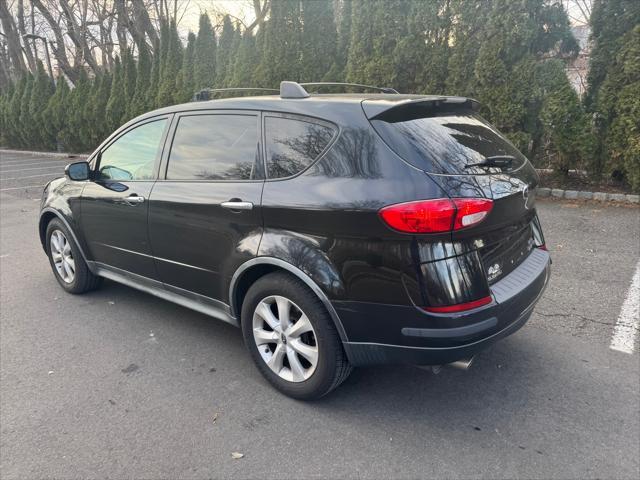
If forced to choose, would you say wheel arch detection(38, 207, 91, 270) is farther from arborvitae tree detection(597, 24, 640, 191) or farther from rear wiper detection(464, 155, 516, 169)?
arborvitae tree detection(597, 24, 640, 191)

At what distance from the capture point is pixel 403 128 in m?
2.52

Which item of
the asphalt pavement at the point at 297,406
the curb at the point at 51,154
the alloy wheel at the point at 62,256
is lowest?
the curb at the point at 51,154

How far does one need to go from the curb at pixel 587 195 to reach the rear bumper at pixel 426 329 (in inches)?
231

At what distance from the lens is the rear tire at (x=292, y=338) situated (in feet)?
8.54

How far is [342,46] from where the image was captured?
10.8 m

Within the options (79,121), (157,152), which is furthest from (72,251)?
(79,121)

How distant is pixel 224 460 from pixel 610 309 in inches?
125

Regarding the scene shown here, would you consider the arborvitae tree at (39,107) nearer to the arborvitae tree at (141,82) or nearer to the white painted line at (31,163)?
the white painted line at (31,163)

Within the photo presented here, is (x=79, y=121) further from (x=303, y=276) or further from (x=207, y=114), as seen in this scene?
(x=303, y=276)

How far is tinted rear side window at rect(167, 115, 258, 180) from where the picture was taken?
2.98 metres

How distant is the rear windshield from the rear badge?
0.49 meters

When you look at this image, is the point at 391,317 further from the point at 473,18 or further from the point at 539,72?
the point at 473,18

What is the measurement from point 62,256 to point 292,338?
9.70ft

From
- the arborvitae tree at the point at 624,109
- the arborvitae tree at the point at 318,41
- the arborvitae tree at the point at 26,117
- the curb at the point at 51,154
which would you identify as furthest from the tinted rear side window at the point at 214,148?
the arborvitae tree at the point at 26,117
